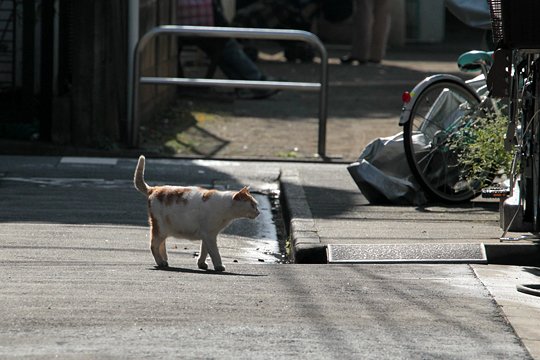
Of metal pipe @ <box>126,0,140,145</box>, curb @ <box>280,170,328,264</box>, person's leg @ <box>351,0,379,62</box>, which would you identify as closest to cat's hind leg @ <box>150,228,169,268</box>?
curb @ <box>280,170,328,264</box>

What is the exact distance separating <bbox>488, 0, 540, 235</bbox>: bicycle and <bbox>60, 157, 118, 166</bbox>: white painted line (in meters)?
4.02

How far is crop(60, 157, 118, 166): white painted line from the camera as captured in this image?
994cm

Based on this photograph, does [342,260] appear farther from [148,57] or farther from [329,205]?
[148,57]

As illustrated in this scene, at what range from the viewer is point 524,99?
6.99m

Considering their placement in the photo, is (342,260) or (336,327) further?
(342,260)

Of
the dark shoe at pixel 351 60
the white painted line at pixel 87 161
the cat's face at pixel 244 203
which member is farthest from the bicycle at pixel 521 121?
the dark shoe at pixel 351 60

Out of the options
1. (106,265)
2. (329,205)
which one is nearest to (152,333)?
(106,265)

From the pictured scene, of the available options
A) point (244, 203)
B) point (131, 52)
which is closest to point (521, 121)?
point (244, 203)

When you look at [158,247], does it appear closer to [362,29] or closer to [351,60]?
[362,29]

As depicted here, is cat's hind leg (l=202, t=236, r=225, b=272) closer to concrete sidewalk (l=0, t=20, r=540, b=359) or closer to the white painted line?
concrete sidewalk (l=0, t=20, r=540, b=359)

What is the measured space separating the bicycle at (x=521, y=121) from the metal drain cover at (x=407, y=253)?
294 millimetres

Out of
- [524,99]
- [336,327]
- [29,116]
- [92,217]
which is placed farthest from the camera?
[29,116]

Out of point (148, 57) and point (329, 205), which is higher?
point (148, 57)

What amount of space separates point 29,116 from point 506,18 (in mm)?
6130
